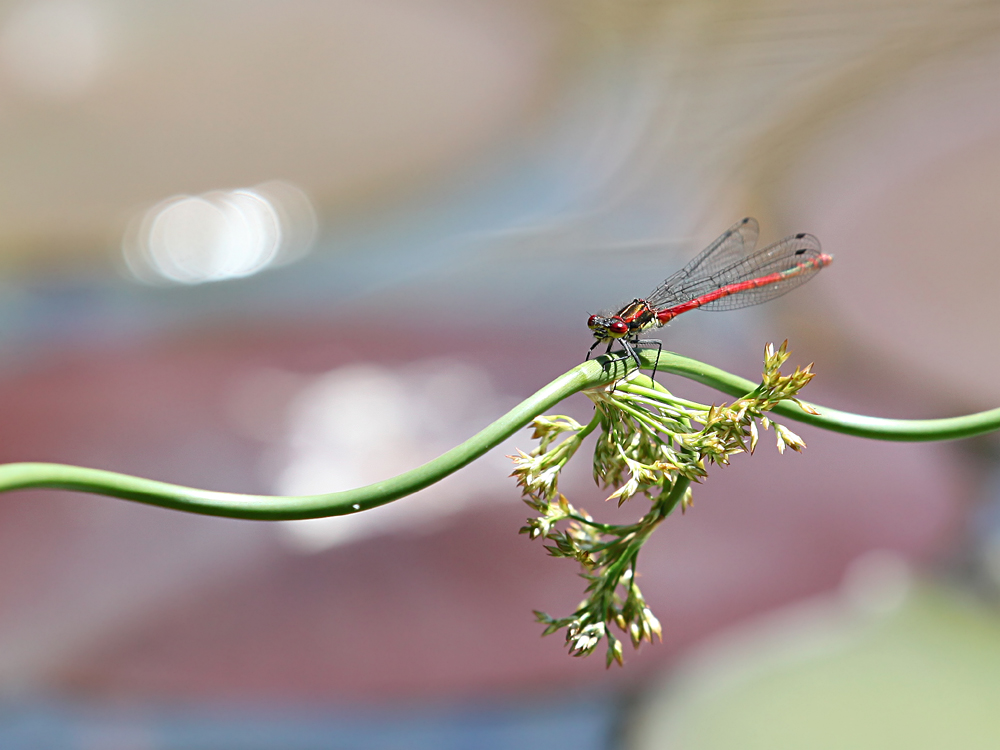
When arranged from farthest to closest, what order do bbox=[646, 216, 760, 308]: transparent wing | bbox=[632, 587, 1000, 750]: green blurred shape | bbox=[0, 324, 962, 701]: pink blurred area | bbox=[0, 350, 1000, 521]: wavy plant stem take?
1. bbox=[0, 324, 962, 701]: pink blurred area
2. bbox=[632, 587, 1000, 750]: green blurred shape
3. bbox=[646, 216, 760, 308]: transparent wing
4. bbox=[0, 350, 1000, 521]: wavy plant stem

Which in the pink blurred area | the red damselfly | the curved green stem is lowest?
the curved green stem

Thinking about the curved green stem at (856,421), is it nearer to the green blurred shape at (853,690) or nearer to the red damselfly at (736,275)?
the red damselfly at (736,275)

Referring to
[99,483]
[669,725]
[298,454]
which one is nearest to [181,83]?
[298,454]

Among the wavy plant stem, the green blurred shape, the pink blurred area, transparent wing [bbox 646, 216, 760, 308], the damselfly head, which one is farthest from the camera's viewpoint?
the pink blurred area

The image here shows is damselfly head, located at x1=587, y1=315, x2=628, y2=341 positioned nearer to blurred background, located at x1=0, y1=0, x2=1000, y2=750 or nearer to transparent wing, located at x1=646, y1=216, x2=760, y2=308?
transparent wing, located at x1=646, y1=216, x2=760, y2=308

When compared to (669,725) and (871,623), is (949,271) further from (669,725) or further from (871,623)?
(669,725)

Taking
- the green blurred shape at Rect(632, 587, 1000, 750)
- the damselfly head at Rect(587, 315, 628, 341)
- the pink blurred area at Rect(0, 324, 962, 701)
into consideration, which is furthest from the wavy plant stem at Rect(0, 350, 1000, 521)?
the pink blurred area at Rect(0, 324, 962, 701)

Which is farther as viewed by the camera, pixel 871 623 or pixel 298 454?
pixel 298 454
